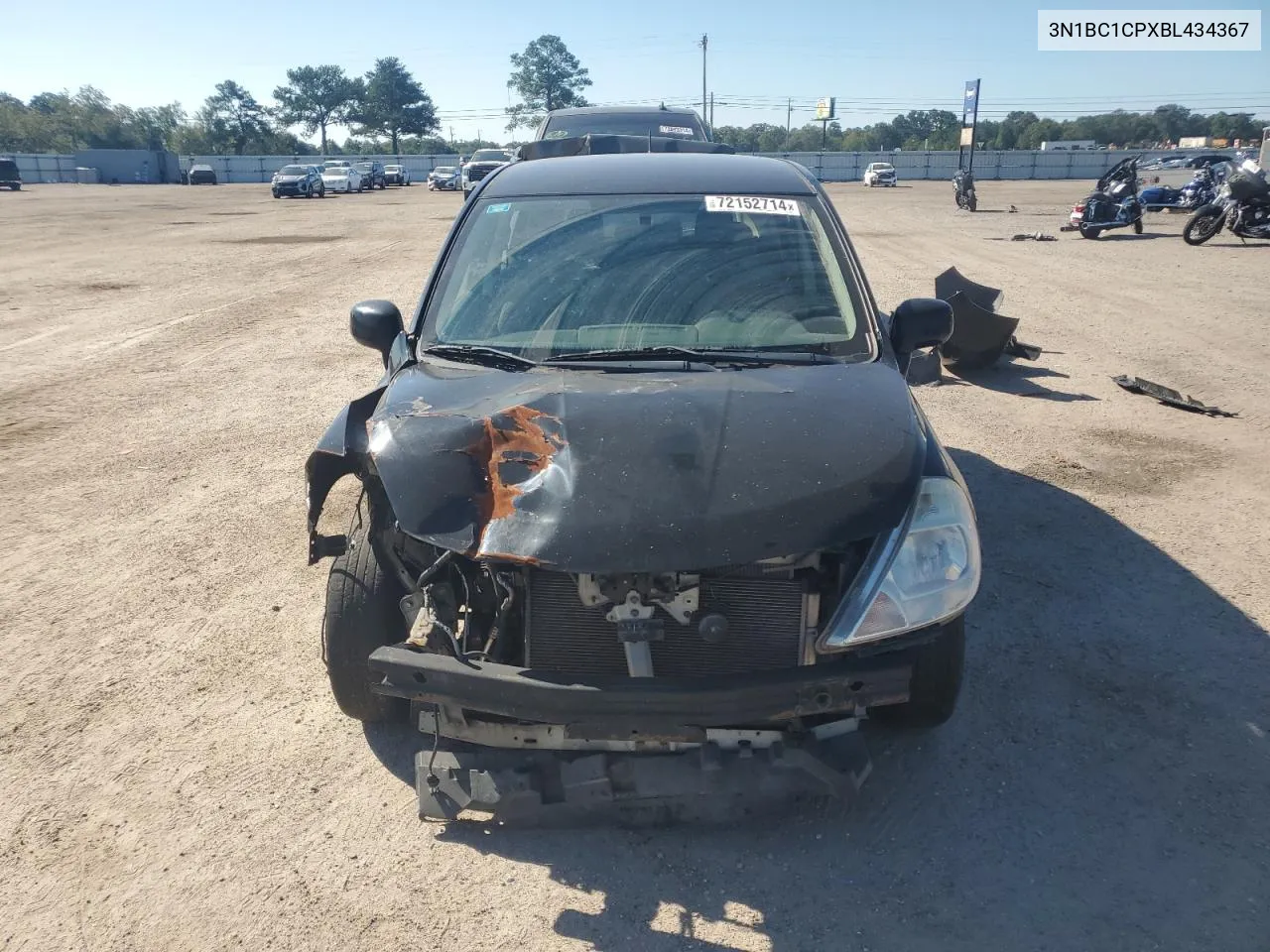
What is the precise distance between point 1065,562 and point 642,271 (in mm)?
2606

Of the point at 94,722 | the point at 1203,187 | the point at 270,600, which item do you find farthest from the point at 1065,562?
the point at 1203,187

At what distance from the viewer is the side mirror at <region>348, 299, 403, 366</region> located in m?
3.74

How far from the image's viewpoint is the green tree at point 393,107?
10731 centimetres

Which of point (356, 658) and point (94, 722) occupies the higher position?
point (356, 658)

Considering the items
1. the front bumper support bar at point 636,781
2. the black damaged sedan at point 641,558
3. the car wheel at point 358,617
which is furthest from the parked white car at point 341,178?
the front bumper support bar at point 636,781

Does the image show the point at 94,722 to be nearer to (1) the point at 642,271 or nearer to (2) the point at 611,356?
(2) the point at 611,356

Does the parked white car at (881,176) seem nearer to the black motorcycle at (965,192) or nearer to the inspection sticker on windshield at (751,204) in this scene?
the black motorcycle at (965,192)

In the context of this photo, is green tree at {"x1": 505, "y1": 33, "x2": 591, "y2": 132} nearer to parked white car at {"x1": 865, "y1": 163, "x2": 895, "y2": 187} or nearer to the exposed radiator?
parked white car at {"x1": 865, "y1": 163, "x2": 895, "y2": 187}

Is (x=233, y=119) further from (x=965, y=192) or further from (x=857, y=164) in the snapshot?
(x=965, y=192)

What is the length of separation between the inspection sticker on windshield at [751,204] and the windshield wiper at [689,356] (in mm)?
897

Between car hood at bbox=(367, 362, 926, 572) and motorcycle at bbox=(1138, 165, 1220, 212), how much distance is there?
2575 centimetres

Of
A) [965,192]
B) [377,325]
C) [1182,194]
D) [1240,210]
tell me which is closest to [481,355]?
[377,325]

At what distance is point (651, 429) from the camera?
271 centimetres

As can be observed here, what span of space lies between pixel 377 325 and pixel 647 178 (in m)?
1.37
